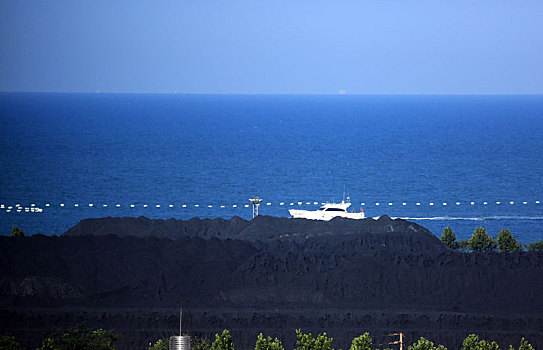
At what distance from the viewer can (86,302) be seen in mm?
29250

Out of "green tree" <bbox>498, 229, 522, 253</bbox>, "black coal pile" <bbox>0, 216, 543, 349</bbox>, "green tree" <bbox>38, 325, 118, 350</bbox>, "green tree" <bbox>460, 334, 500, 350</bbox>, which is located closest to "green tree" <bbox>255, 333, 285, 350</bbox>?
"black coal pile" <bbox>0, 216, 543, 349</bbox>

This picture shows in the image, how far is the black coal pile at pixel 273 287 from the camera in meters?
27.5

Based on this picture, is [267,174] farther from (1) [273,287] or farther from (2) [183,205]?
(1) [273,287]

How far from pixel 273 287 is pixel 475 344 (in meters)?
7.79

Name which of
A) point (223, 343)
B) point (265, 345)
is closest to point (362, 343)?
point (265, 345)

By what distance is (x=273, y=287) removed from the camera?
29.9 metres

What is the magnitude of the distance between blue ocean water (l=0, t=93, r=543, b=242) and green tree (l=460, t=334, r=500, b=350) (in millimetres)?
25601

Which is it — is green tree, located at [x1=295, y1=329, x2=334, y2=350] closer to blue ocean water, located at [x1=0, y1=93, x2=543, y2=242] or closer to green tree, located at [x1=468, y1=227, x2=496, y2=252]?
green tree, located at [x1=468, y1=227, x2=496, y2=252]

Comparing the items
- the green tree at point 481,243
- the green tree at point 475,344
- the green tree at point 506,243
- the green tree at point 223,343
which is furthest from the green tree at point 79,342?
the green tree at point 506,243

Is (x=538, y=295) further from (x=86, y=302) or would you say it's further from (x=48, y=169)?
(x=48, y=169)

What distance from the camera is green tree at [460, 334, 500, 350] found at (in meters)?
24.5

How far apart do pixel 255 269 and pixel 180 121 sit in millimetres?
125793

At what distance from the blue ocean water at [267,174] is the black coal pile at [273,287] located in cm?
1875

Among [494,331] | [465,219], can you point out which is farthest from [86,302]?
[465,219]
